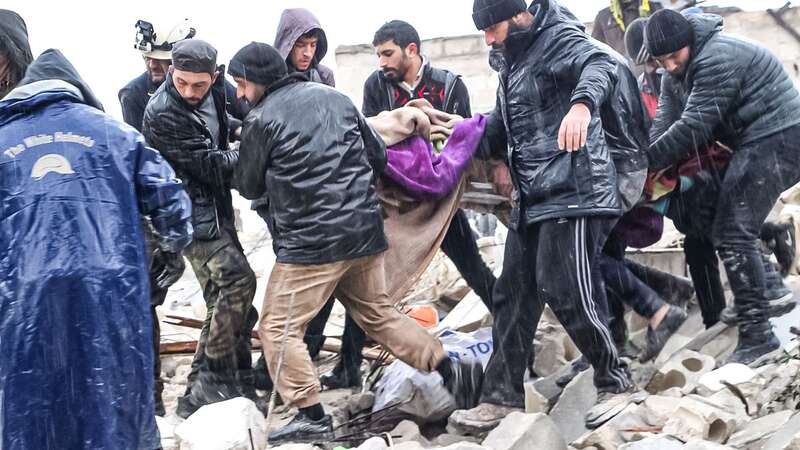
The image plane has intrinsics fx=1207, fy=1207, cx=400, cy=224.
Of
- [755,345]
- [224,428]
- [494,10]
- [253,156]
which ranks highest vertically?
[494,10]

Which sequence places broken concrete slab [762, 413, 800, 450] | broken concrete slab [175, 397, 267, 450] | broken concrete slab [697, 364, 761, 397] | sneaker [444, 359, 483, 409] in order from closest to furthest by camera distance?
broken concrete slab [762, 413, 800, 450]
broken concrete slab [175, 397, 267, 450]
broken concrete slab [697, 364, 761, 397]
sneaker [444, 359, 483, 409]

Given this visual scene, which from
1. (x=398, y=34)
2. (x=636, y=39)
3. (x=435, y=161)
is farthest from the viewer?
(x=636, y=39)

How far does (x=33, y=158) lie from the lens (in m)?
4.60

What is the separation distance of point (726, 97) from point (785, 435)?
7.61 ft

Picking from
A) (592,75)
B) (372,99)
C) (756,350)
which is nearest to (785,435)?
(756,350)

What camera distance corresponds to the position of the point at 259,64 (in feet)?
19.1

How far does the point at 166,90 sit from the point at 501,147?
1.77m

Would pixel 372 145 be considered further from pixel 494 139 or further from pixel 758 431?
pixel 758 431

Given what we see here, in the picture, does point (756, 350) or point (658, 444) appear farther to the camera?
point (756, 350)

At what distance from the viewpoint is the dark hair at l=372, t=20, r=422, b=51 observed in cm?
720

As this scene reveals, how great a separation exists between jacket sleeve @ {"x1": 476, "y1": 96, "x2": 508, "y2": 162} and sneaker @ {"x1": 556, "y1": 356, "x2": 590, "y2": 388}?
119cm

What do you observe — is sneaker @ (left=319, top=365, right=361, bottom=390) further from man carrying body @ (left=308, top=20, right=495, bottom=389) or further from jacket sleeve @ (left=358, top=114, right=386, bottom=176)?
jacket sleeve @ (left=358, top=114, right=386, bottom=176)

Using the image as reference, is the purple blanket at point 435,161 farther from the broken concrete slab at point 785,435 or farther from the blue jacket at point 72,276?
the broken concrete slab at point 785,435

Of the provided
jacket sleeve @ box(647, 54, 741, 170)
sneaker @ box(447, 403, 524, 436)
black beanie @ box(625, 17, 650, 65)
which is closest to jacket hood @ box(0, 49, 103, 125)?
sneaker @ box(447, 403, 524, 436)
